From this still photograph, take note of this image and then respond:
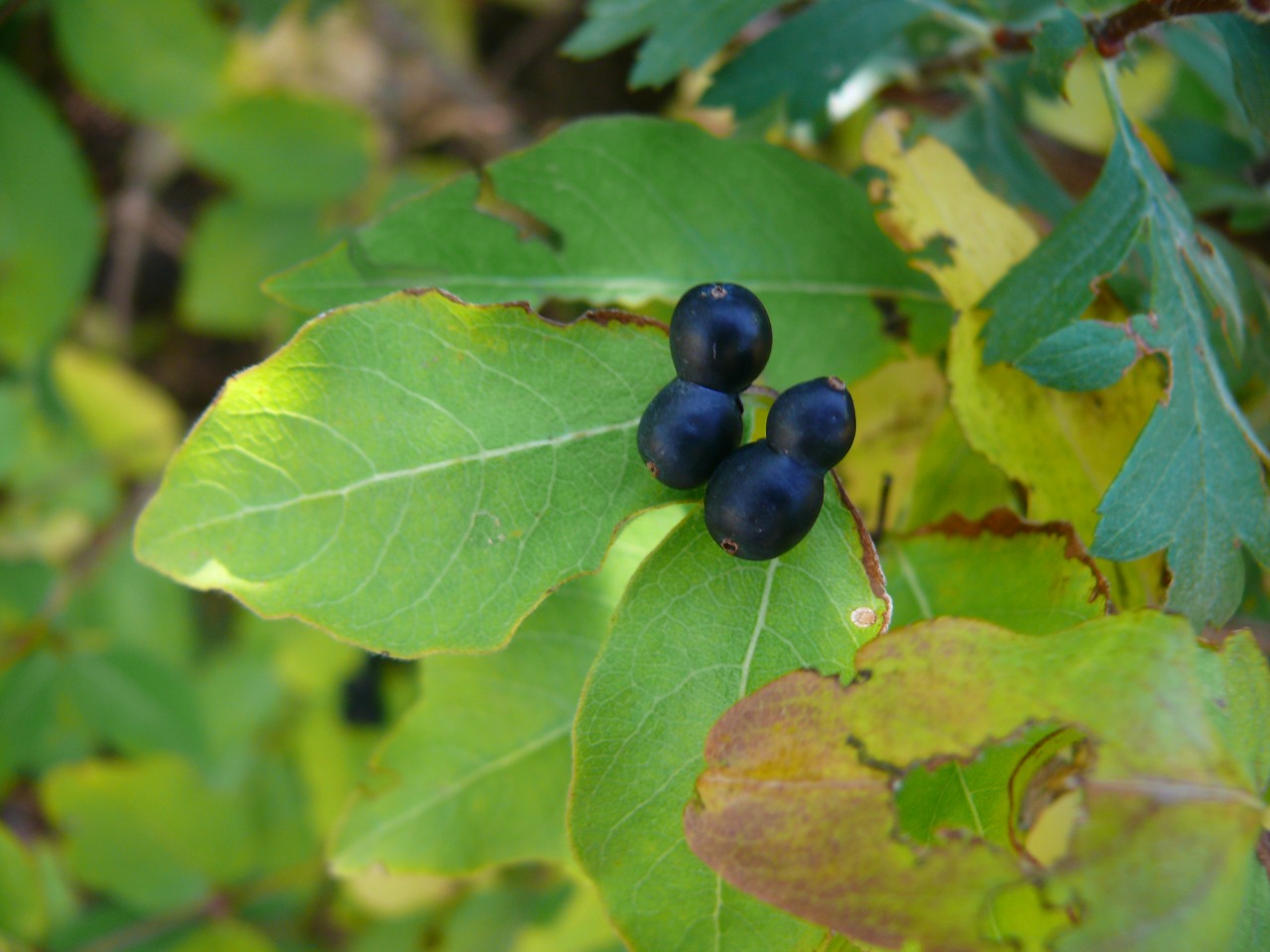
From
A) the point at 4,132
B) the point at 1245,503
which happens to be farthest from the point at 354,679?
the point at 1245,503

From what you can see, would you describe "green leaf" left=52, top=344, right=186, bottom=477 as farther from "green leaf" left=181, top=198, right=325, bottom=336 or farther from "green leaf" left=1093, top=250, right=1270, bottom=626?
"green leaf" left=1093, top=250, right=1270, bottom=626

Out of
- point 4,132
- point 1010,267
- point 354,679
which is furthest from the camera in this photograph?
point 354,679

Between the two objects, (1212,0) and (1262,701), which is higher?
(1212,0)

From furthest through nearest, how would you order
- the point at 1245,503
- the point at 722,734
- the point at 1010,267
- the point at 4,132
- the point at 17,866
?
the point at 4,132 → the point at 17,866 → the point at 1010,267 → the point at 1245,503 → the point at 722,734

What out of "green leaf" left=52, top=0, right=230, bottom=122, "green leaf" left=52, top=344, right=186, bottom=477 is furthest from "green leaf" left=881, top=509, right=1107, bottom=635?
"green leaf" left=52, top=344, right=186, bottom=477

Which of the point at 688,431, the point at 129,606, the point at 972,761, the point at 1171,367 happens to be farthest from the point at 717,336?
the point at 129,606

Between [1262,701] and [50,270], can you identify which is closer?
[1262,701]

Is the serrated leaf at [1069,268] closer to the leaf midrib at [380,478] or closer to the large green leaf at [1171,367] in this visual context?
the large green leaf at [1171,367]

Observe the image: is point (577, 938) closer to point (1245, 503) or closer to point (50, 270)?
point (1245, 503)
